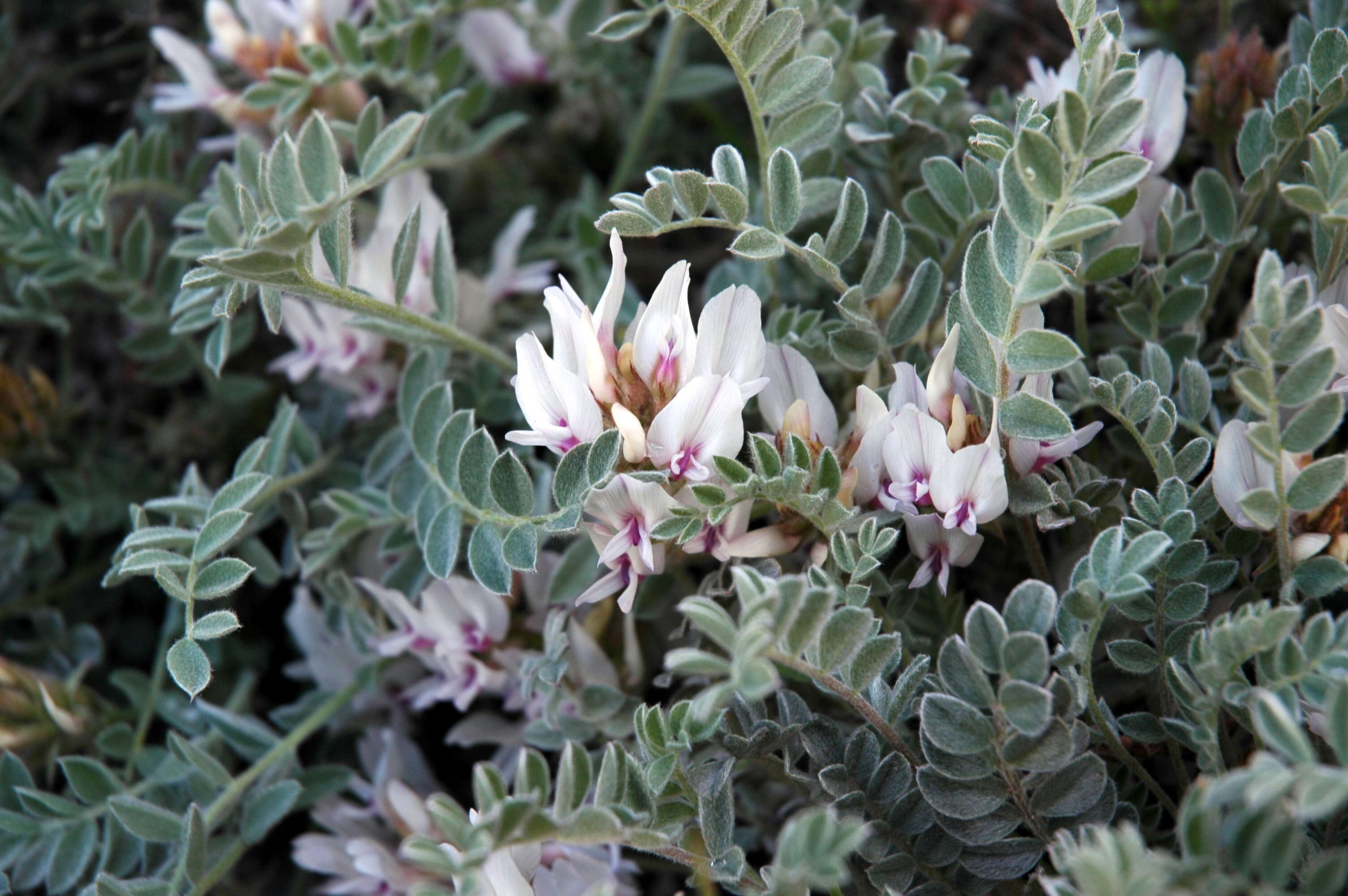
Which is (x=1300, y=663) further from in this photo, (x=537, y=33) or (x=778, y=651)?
(x=537, y=33)

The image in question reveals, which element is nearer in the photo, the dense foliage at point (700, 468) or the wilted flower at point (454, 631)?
the dense foliage at point (700, 468)

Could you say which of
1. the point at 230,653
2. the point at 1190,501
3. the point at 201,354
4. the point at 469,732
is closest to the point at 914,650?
the point at 1190,501

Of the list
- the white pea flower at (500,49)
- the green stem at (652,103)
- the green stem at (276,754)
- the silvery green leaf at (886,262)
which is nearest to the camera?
the silvery green leaf at (886,262)

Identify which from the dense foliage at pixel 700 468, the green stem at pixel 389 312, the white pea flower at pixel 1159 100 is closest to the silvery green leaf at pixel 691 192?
the dense foliage at pixel 700 468

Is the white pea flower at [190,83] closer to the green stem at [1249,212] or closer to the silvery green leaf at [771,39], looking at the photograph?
the silvery green leaf at [771,39]

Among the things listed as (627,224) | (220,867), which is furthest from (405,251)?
(220,867)

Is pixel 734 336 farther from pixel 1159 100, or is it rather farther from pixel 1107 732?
pixel 1159 100

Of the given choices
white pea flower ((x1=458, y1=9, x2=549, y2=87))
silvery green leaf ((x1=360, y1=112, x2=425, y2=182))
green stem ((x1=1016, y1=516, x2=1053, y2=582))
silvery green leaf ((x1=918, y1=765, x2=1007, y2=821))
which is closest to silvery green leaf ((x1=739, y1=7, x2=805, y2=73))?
silvery green leaf ((x1=360, y1=112, x2=425, y2=182))
